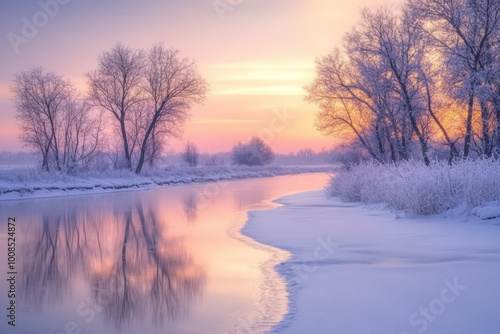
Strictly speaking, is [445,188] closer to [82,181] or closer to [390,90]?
[390,90]

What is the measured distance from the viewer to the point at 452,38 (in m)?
19.7

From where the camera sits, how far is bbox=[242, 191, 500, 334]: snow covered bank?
15.5 feet

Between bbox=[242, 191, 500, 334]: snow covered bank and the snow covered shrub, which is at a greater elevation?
the snow covered shrub

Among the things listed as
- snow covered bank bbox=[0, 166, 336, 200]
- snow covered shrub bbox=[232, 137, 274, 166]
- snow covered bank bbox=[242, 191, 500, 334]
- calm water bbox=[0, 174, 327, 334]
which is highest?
snow covered shrub bbox=[232, 137, 274, 166]

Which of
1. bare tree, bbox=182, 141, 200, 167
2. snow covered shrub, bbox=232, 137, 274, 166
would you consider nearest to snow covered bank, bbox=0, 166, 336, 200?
bare tree, bbox=182, 141, 200, 167

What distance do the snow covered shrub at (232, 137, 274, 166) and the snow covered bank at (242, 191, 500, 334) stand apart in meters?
75.7

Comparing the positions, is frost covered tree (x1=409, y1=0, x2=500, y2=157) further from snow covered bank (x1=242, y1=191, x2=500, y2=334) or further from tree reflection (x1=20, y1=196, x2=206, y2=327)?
tree reflection (x1=20, y1=196, x2=206, y2=327)

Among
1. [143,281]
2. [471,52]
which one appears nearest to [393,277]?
[143,281]

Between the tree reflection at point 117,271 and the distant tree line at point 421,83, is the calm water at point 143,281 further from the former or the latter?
the distant tree line at point 421,83

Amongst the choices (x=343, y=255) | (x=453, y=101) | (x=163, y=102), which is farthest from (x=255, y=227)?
(x=163, y=102)

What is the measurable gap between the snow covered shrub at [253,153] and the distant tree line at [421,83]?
58264 millimetres

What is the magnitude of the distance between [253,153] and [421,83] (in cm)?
6588

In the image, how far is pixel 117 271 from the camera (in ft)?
25.2

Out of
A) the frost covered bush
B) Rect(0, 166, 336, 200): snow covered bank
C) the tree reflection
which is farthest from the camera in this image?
Rect(0, 166, 336, 200): snow covered bank
